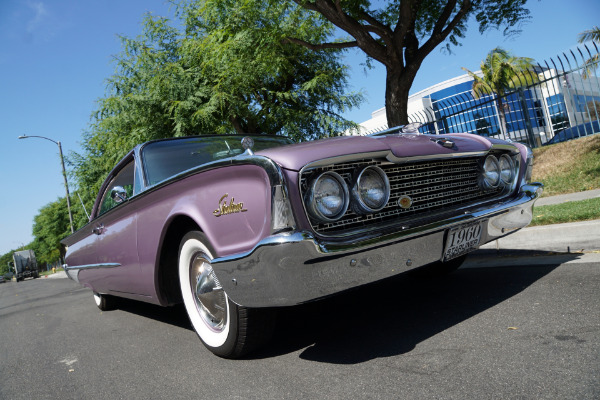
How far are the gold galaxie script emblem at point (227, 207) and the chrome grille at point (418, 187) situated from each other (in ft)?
1.05

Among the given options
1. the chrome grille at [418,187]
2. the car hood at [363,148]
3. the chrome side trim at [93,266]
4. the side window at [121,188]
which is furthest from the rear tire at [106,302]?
the chrome grille at [418,187]

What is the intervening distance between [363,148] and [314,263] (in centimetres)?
66

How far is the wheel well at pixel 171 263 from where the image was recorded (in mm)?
2998

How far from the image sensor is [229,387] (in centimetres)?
234

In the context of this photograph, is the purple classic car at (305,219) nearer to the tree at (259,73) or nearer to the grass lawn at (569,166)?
the grass lawn at (569,166)

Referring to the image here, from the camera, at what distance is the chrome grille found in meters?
2.38

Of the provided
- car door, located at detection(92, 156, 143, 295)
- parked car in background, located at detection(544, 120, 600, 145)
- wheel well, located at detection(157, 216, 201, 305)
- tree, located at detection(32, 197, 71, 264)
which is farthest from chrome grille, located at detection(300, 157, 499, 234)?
tree, located at detection(32, 197, 71, 264)

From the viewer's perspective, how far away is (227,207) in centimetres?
239

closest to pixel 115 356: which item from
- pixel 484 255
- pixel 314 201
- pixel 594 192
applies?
pixel 314 201

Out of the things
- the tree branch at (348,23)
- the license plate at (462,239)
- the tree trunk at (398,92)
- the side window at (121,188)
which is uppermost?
the tree branch at (348,23)

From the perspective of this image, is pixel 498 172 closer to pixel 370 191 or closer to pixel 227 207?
pixel 370 191

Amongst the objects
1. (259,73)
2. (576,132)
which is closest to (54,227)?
(259,73)

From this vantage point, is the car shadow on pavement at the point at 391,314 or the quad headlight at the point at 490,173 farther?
the quad headlight at the point at 490,173

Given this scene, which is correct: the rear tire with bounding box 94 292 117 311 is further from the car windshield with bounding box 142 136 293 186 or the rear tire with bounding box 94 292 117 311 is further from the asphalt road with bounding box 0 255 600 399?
the car windshield with bounding box 142 136 293 186
